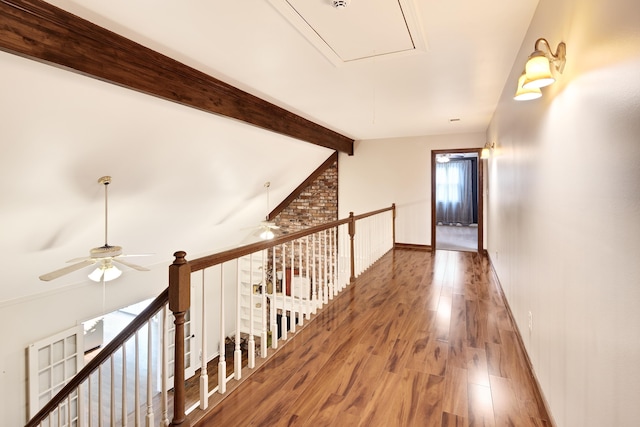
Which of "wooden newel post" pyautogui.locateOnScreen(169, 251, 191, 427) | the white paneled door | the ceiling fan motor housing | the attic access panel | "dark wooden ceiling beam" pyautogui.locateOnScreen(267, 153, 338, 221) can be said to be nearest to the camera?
"wooden newel post" pyautogui.locateOnScreen(169, 251, 191, 427)

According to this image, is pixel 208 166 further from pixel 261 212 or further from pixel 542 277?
pixel 542 277

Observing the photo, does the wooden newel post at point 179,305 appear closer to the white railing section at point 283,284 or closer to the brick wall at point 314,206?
the white railing section at point 283,284

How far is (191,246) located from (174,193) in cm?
197

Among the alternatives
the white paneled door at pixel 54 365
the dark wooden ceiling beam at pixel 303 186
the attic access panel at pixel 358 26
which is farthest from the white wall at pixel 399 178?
the white paneled door at pixel 54 365

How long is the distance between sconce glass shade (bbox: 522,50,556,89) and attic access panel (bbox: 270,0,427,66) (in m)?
0.90

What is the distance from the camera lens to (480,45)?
8.85ft

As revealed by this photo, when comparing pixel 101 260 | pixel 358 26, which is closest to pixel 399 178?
pixel 358 26

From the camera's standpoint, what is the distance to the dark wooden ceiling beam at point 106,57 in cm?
191

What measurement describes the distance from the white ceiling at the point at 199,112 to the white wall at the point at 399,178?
3.93 feet

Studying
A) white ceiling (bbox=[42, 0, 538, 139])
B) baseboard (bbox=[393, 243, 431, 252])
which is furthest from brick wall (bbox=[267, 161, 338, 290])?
white ceiling (bbox=[42, 0, 538, 139])

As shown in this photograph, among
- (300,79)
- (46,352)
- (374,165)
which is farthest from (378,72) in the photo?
(46,352)

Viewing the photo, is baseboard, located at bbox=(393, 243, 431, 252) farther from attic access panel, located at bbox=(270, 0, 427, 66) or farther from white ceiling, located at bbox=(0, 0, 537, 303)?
attic access panel, located at bbox=(270, 0, 427, 66)

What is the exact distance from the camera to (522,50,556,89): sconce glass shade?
1.48 meters

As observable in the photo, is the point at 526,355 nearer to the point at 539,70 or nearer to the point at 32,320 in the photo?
the point at 539,70
